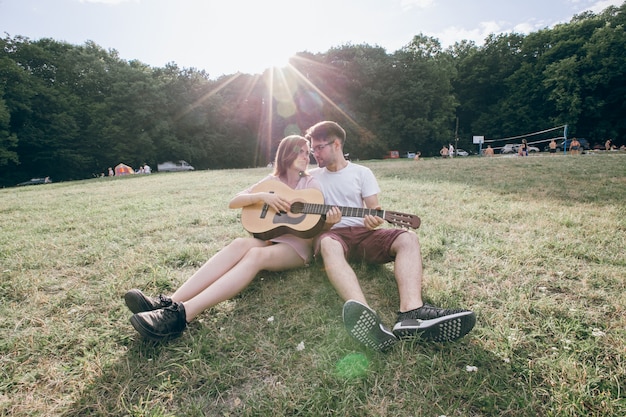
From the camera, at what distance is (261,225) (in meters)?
3.10

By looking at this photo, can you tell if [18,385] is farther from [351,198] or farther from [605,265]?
[605,265]

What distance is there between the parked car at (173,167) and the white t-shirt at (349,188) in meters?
36.6

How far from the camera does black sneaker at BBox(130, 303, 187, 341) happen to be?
2.15 metres

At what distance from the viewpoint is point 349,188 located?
130 inches

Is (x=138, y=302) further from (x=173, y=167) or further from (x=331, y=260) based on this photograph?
(x=173, y=167)

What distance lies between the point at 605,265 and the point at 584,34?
54044 mm

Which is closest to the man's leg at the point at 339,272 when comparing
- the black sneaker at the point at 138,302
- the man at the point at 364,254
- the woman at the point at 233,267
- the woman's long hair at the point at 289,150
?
the man at the point at 364,254

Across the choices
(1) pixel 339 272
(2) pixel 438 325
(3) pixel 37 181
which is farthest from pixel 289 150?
(3) pixel 37 181

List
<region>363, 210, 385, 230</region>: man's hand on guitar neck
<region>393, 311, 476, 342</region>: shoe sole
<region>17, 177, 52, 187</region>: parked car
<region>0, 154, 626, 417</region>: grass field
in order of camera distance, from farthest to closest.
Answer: <region>17, 177, 52, 187</region>: parked car
<region>363, 210, 385, 230</region>: man's hand on guitar neck
<region>393, 311, 476, 342</region>: shoe sole
<region>0, 154, 626, 417</region>: grass field

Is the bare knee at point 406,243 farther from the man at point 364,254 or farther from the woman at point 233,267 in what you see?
the woman at point 233,267

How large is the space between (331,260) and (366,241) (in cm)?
57

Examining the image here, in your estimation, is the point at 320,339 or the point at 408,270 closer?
the point at 320,339

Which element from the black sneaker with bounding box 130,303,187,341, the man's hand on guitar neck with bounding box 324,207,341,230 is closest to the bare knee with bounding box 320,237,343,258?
the man's hand on guitar neck with bounding box 324,207,341,230

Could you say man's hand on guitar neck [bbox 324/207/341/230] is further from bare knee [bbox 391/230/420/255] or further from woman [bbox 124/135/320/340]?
bare knee [bbox 391/230/420/255]
